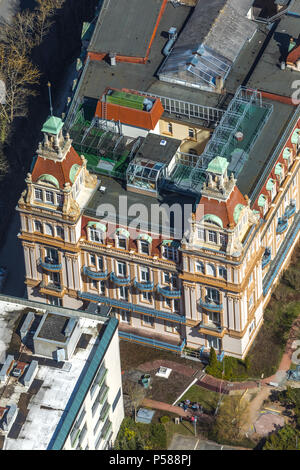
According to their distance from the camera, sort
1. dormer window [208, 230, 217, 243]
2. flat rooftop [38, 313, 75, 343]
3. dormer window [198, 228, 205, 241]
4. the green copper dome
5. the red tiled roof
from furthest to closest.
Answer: dormer window [198, 228, 205, 241] < dormer window [208, 230, 217, 243] < the green copper dome < the red tiled roof < flat rooftop [38, 313, 75, 343]

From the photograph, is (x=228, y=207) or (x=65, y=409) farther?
(x=228, y=207)

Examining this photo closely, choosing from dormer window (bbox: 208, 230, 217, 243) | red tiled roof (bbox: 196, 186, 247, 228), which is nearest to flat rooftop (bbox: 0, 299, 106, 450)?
dormer window (bbox: 208, 230, 217, 243)

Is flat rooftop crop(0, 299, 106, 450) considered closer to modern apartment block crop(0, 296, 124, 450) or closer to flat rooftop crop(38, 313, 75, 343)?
modern apartment block crop(0, 296, 124, 450)

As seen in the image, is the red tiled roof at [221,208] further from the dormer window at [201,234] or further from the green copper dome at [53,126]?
the green copper dome at [53,126]

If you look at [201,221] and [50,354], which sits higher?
[201,221]

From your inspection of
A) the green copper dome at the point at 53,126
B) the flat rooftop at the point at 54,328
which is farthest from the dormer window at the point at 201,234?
the green copper dome at the point at 53,126

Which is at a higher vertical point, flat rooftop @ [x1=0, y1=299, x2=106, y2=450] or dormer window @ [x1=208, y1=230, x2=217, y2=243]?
dormer window @ [x1=208, y1=230, x2=217, y2=243]

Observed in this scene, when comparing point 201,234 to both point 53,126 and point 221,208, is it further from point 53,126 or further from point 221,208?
point 53,126
